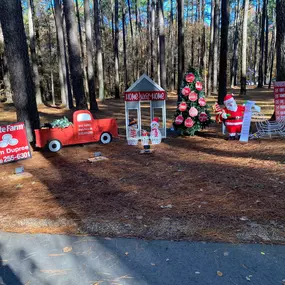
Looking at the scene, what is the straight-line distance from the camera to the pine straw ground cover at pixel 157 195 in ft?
11.1

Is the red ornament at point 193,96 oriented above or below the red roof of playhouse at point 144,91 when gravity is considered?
below

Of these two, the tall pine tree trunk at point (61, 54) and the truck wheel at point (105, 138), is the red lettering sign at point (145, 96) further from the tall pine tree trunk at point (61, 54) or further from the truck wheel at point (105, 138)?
the tall pine tree trunk at point (61, 54)

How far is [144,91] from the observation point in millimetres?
8875

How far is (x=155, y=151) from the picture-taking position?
7.52 metres

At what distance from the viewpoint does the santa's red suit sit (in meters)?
8.14

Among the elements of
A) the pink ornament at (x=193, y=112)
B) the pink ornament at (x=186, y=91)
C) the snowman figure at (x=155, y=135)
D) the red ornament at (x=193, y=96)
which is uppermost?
the pink ornament at (x=186, y=91)

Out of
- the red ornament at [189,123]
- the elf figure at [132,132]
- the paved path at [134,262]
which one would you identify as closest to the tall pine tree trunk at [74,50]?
the elf figure at [132,132]

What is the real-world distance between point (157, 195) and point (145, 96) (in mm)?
5106

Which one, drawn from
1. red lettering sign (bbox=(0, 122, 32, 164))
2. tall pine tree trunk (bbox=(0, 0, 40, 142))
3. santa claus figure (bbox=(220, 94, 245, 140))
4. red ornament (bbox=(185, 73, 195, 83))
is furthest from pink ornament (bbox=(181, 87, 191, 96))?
red lettering sign (bbox=(0, 122, 32, 164))

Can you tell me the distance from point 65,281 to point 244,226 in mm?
2130

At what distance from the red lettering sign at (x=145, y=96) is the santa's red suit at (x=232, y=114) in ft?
6.77

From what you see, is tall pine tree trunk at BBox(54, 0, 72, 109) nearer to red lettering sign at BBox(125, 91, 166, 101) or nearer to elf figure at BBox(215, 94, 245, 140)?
red lettering sign at BBox(125, 91, 166, 101)

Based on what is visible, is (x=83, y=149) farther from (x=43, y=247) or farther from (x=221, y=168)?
(x=43, y=247)

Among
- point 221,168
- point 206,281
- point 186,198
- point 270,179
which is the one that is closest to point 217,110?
point 221,168
